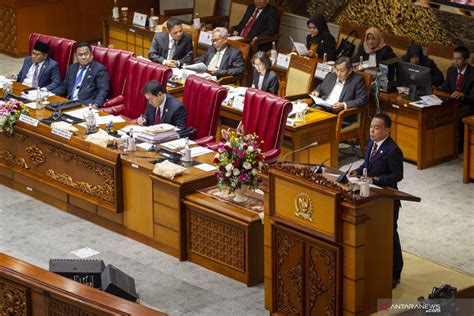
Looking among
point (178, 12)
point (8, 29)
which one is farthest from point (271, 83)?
point (8, 29)

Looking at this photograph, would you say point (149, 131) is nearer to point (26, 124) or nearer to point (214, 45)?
point (26, 124)

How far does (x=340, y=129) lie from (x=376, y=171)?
3.23m

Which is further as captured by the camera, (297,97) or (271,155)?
(297,97)

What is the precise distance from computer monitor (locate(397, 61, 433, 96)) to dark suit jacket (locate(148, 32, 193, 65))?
2.57 metres

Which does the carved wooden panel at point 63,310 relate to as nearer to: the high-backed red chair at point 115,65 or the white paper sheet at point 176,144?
the white paper sheet at point 176,144

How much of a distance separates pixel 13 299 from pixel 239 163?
96.9 inches

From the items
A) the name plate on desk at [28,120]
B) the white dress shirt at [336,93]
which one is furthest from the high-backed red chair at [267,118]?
the name plate on desk at [28,120]

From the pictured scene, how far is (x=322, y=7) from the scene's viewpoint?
46.7 ft

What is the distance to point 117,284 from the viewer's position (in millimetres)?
7902

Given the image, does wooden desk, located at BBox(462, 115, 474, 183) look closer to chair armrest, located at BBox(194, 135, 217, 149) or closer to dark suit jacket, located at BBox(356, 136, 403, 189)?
chair armrest, located at BBox(194, 135, 217, 149)

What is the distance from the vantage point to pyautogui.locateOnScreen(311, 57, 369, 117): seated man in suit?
11211 mm

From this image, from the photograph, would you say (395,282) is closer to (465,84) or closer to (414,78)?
(414,78)

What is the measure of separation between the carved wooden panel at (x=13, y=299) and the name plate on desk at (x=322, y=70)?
6.04 m

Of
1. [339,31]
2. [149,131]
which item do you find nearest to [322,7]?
[339,31]
